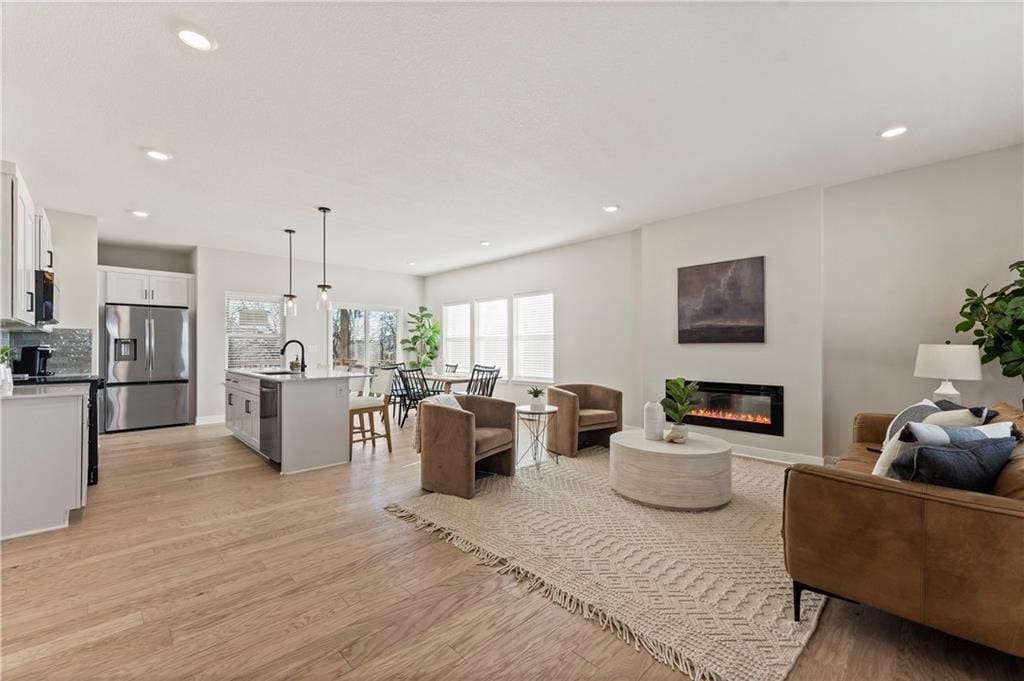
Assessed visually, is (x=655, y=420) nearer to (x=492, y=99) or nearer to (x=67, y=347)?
(x=492, y=99)

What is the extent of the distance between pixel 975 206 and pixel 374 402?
19.5 ft

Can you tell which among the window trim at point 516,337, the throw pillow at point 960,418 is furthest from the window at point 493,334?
the throw pillow at point 960,418

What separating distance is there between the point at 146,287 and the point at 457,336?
5.00 m

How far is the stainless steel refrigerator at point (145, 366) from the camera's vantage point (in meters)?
5.99

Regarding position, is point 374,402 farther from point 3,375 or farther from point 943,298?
point 943,298

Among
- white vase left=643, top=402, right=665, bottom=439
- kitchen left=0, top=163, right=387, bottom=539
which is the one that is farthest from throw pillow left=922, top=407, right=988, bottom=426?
kitchen left=0, top=163, right=387, bottom=539

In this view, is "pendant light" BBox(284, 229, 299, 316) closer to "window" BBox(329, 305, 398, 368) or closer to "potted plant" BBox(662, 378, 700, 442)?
"window" BBox(329, 305, 398, 368)

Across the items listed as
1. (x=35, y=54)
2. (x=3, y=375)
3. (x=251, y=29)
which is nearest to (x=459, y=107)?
(x=251, y=29)

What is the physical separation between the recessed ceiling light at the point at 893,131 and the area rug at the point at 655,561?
9.38 feet

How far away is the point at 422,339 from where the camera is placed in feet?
29.8

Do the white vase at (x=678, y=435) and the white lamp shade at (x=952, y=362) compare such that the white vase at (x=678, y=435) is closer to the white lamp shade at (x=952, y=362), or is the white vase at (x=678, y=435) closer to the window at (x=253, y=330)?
the white lamp shade at (x=952, y=362)

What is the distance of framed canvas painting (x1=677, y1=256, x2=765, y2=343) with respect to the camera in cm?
469

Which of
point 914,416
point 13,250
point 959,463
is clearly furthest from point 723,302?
point 13,250

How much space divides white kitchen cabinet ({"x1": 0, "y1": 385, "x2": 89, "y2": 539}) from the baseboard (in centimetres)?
583
